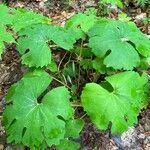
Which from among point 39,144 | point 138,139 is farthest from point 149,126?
point 39,144

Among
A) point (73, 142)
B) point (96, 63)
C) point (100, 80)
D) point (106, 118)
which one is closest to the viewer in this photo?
point (106, 118)

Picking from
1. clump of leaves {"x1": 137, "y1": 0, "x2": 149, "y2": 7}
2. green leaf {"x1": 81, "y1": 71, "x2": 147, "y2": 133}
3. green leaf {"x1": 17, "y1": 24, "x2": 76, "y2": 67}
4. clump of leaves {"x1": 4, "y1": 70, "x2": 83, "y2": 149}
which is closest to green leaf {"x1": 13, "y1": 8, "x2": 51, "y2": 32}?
green leaf {"x1": 17, "y1": 24, "x2": 76, "y2": 67}

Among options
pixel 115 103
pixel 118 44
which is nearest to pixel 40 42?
pixel 118 44

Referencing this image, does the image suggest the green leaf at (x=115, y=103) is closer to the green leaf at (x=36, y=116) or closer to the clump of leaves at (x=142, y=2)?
the green leaf at (x=36, y=116)

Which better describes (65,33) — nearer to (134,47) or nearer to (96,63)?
(96,63)

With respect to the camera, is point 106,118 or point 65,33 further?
point 65,33

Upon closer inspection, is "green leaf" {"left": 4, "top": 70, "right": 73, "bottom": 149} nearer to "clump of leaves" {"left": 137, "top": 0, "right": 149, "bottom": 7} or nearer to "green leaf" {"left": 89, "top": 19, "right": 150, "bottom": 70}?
"green leaf" {"left": 89, "top": 19, "right": 150, "bottom": 70}

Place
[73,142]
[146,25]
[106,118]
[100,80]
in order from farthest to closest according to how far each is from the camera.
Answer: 1. [146,25]
2. [100,80]
3. [73,142]
4. [106,118]
